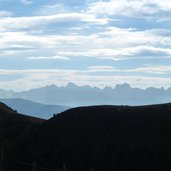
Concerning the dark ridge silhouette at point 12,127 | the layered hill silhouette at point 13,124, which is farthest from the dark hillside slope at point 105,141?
the layered hill silhouette at point 13,124

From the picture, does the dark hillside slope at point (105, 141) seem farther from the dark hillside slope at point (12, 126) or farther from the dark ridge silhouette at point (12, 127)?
the dark hillside slope at point (12, 126)

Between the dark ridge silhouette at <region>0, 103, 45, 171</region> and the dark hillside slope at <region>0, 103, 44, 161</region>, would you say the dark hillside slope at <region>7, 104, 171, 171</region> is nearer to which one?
the dark ridge silhouette at <region>0, 103, 45, 171</region>

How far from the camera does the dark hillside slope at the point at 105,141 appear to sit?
49.8 m

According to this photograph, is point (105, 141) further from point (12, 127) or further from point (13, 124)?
point (13, 124)

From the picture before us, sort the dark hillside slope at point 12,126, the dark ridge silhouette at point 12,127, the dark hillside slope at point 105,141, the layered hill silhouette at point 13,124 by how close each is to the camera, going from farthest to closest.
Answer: the layered hill silhouette at point 13,124
the dark hillside slope at point 12,126
the dark ridge silhouette at point 12,127
the dark hillside slope at point 105,141

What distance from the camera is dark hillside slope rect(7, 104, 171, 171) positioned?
49844 mm

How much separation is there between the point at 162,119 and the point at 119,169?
750cm

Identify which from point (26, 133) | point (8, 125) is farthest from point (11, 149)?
point (8, 125)

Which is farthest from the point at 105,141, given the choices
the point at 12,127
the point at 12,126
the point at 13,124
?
the point at 13,124

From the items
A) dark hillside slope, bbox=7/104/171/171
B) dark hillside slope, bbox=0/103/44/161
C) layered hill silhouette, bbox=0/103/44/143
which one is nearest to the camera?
dark hillside slope, bbox=7/104/171/171

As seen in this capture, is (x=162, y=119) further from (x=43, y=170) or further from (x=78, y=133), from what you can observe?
(x=43, y=170)

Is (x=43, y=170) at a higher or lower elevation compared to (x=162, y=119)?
lower

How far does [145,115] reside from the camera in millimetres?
55625

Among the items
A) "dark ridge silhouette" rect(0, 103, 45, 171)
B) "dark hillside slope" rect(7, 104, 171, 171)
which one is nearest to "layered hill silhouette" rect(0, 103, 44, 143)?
"dark ridge silhouette" rect(0, 103, 45, 171)
